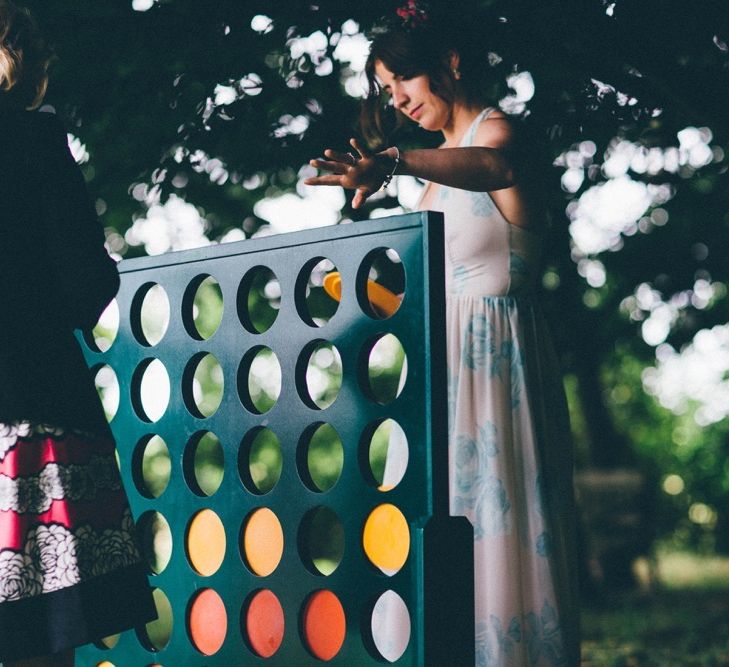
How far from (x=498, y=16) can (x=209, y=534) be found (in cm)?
164

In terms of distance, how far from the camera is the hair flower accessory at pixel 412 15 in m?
2.43

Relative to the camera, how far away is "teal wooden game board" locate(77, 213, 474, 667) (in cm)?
170

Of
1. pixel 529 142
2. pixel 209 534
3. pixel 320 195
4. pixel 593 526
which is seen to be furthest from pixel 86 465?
pixel 593 526

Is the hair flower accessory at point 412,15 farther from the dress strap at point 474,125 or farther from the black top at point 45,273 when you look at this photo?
the black top at point 45,273

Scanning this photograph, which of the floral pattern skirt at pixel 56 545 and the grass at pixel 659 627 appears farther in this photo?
the grass at pixel 659 627

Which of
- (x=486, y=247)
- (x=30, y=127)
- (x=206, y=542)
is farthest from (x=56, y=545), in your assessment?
(x=486, y=247)

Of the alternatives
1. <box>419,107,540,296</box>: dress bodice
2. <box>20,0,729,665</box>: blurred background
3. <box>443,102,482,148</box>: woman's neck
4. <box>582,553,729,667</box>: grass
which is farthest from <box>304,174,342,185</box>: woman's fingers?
<box>582,553,729,667</box>: grass

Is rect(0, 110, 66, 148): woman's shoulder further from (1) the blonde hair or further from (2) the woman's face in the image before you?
(2) the woman's face

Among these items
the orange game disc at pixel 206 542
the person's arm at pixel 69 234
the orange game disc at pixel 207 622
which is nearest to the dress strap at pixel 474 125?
the person's arm at pixel 69 234

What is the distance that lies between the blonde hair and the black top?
→ 82mm

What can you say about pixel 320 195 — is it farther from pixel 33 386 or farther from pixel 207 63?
pixel 33 386

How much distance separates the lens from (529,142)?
7.58ft

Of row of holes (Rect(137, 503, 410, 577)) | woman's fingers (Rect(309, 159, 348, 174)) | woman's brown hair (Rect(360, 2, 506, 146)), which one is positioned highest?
woman's brown hair (Rect(360, 2, 506, 146))

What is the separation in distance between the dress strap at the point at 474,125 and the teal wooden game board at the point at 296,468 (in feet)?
1.70
